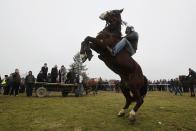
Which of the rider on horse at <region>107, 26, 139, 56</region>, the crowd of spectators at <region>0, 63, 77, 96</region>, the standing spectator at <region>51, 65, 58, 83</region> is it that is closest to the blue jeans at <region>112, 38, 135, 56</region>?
the rider on horse at <region>107, 26, 139, 56</region>

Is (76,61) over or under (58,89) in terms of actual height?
over

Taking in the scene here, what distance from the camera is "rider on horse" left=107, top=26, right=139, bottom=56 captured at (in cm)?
867

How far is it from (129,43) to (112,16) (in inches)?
46.8

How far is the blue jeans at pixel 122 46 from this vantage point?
8.66m

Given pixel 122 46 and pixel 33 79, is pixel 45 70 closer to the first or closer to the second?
pixel 33 79

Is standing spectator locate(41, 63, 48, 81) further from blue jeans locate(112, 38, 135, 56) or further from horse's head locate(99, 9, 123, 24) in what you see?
blue jeans locate(112, 38, 135, 56)

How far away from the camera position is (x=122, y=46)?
8820 mm

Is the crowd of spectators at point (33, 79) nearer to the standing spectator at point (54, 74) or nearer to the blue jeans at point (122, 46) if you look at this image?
the standing spectator at point (54, 74)

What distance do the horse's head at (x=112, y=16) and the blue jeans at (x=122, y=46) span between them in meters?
0.85

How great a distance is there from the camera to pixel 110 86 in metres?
45.3

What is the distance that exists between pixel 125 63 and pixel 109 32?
128 centimetres

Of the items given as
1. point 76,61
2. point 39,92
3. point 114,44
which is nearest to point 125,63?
point 114,44

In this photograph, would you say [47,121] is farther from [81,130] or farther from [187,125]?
[187,125]

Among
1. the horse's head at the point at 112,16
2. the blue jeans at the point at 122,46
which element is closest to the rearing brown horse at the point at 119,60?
the blue jeans at the point at 122,46
